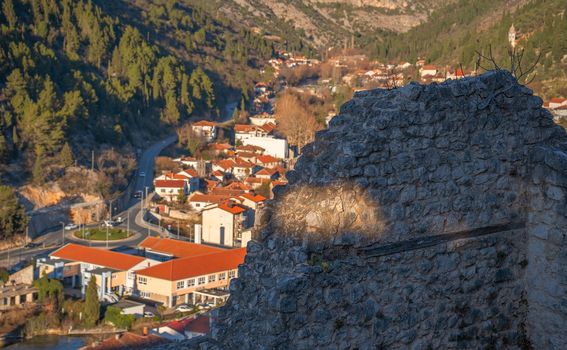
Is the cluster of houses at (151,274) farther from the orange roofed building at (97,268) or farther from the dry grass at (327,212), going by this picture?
the dry grass at (327,212)

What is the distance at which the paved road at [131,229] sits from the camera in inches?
930

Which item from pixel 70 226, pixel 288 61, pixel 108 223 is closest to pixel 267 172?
pixel 108 223

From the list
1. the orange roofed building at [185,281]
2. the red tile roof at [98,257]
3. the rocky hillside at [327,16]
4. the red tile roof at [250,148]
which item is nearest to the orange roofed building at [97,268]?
the red tile roof at [98,257]

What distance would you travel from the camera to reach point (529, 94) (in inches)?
144

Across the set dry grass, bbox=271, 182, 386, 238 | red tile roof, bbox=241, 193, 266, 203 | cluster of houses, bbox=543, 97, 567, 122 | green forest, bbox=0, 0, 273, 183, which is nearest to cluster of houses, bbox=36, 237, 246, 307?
red tile roof, bbox=241, 193, 266, 203

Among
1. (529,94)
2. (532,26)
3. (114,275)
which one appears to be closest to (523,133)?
→ (529,94)

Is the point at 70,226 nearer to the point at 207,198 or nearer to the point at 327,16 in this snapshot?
the point at 207,198

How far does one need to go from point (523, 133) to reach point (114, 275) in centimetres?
1861

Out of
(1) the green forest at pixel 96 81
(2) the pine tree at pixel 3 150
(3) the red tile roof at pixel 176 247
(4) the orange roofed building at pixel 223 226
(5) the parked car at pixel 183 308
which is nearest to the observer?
(5) the parked car at pixel 183 308

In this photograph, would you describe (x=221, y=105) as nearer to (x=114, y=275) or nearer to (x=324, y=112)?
(x=324, y=112)

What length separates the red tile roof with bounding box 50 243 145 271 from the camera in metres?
21.9

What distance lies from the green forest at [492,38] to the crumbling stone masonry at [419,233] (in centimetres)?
1493

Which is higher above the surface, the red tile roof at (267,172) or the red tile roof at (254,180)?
the red tile roof at (267,172)

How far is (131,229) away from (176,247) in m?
4.49
